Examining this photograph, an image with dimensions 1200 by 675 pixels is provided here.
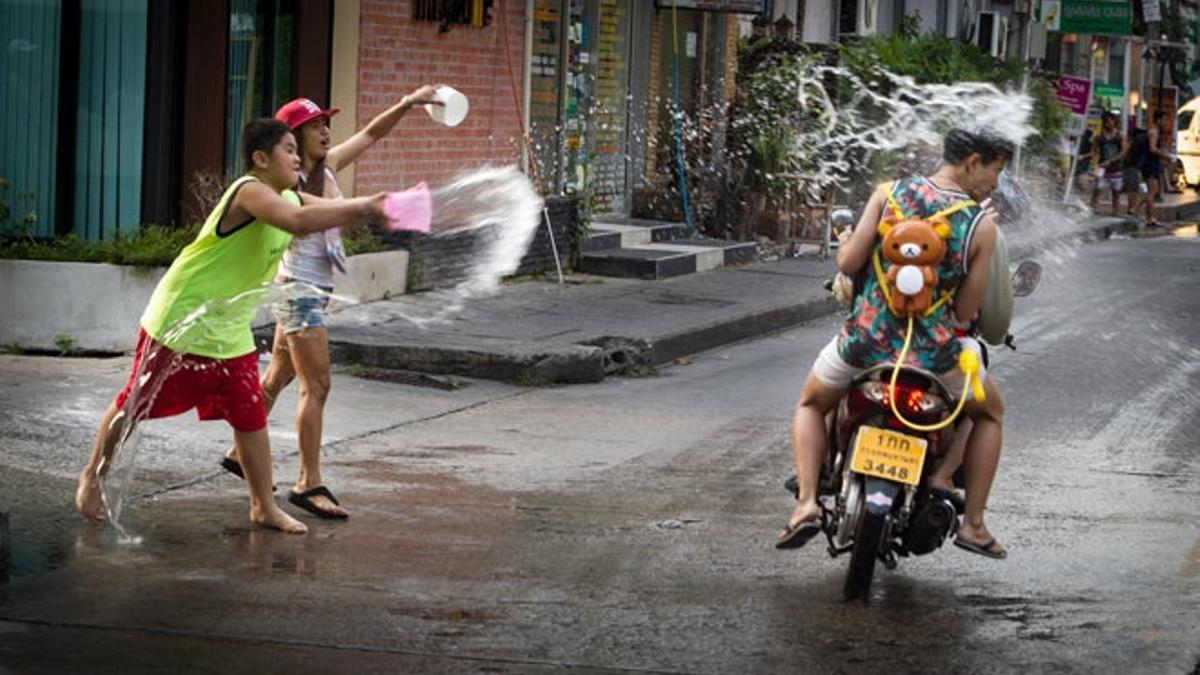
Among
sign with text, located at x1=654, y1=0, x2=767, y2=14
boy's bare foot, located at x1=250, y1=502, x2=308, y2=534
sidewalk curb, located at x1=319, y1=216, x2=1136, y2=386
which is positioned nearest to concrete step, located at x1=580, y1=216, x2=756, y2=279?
sign with text, located at x1=654, y1=0, x2=767, y2=14

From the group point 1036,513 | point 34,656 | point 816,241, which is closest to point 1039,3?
point 816,241

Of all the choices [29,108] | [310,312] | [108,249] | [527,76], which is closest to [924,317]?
[310,312]

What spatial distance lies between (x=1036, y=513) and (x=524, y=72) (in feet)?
36.9

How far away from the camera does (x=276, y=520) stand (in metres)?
8.44

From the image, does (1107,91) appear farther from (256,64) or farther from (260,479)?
(260,479)

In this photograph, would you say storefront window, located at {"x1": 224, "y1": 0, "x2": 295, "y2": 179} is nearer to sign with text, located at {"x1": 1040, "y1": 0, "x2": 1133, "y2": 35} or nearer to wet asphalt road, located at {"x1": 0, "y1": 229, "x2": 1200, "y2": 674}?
wet asphalt road, located at {"x1": 0, "y1": 229, "x2": 1200, "y2": 674}

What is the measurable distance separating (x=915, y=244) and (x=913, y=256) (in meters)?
0.04

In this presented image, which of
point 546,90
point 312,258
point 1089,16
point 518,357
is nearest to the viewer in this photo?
point 312,258

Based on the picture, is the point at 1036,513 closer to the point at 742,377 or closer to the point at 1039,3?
the point at 742,377

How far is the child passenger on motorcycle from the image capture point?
7.52 metres

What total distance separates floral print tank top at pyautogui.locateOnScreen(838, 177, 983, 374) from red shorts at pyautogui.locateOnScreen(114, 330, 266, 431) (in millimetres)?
2292

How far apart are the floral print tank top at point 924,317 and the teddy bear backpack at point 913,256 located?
0.03 meters

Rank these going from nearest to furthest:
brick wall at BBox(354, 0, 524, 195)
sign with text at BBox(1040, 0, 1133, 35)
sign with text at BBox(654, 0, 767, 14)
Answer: brick wall at BBox(354, 0, 524, 195), sign with text at BBox(654, 0, 767, 14), sign with text at BBox(1040, 0, 1133, 35)

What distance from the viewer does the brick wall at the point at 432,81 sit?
1711 cm
